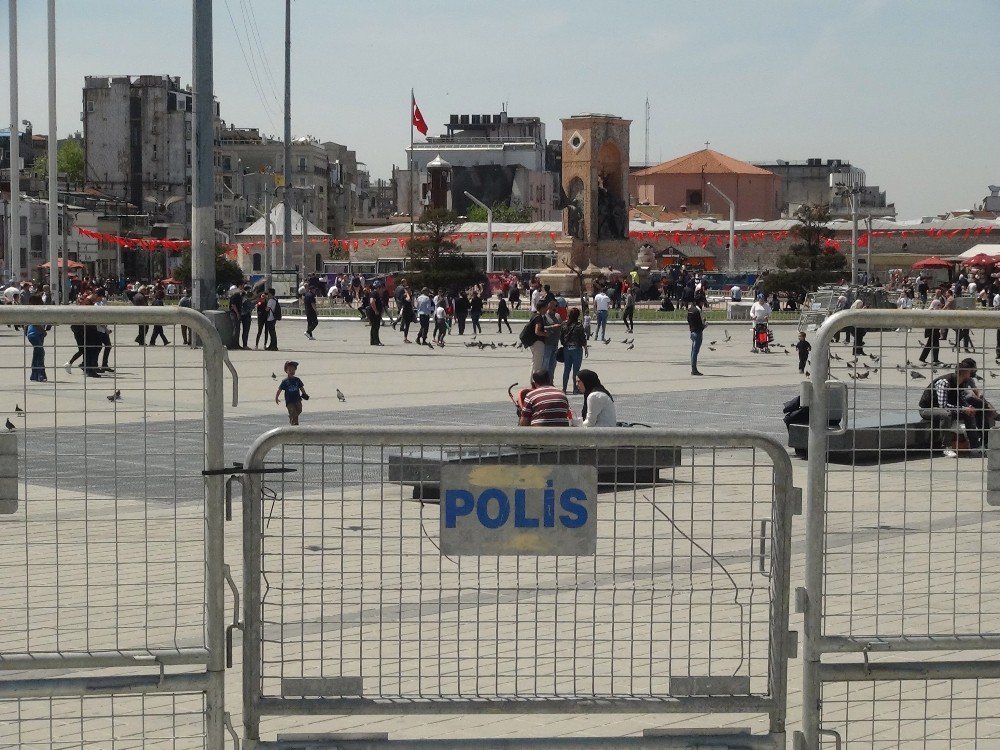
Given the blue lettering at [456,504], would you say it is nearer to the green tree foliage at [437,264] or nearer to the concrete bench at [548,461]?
the concrete bench at [548,461]

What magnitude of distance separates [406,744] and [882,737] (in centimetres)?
208

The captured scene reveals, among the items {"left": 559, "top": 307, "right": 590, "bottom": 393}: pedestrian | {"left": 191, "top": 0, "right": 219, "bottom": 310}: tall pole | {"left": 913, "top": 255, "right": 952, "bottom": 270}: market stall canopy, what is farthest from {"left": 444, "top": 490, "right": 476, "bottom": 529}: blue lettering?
{"left": 913, "top": 255, "right": 952, "bottom": 270}: market stall canopy

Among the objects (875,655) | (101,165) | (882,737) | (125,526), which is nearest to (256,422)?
(125,526)

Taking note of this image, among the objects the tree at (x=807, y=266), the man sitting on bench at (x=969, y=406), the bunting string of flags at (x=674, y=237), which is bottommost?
the man sitting on bench at (x=969, y=406)

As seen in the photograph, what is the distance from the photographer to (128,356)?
5461 millimetres

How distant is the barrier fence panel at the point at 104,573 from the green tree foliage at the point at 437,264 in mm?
56564

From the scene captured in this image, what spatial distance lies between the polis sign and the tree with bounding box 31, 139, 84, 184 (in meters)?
118

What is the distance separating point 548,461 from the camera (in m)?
4.82

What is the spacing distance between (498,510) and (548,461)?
317 mm

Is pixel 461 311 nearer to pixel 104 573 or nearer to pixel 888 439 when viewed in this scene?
pixel 104 573

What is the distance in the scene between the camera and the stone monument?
250ft

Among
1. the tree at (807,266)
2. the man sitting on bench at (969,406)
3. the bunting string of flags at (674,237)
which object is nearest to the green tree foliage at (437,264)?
the tree at (807,266)

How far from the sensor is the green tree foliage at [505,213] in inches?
5005

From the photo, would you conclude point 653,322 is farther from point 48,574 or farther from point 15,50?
point 48,574
